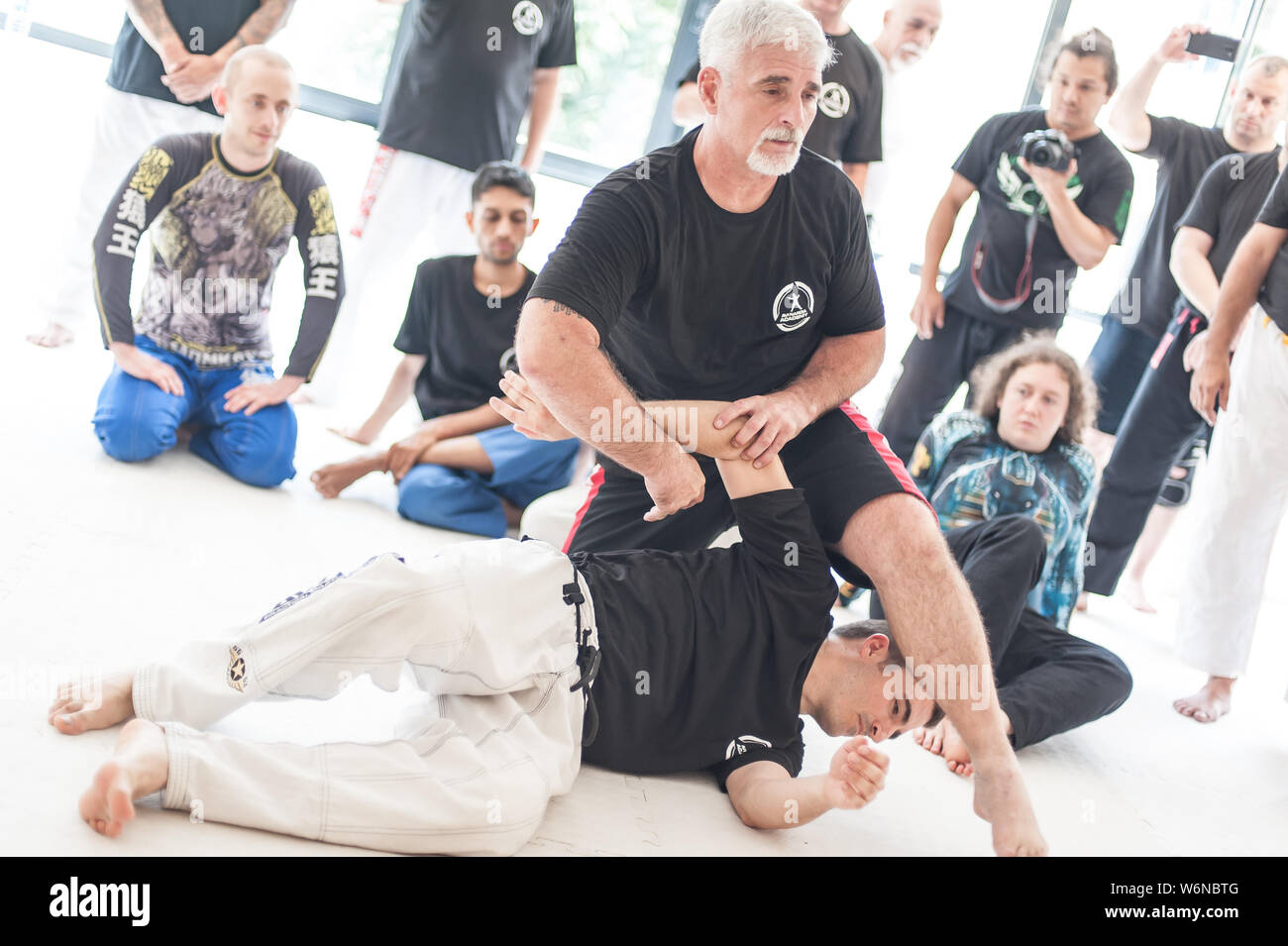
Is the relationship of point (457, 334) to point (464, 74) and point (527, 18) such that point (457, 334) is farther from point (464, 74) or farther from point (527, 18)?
point (527, 18)

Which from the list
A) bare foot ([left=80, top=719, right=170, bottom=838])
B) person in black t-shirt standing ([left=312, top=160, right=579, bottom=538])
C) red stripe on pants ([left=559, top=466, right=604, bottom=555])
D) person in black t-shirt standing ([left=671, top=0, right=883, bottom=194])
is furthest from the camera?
person in black t-shirt standing ([left=671, top=0, right=883, bottom=194])

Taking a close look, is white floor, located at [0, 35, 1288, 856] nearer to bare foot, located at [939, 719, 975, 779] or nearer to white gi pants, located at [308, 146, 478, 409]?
bare foot, located at [939, 719, 975, 779]

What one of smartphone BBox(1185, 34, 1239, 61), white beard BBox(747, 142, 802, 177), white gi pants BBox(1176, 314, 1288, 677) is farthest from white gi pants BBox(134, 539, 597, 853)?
smartphone BBox(1185, 34, 1239, 61)

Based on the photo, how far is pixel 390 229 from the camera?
3.08 m

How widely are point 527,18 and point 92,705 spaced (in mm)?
2335

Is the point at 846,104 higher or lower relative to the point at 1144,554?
higher

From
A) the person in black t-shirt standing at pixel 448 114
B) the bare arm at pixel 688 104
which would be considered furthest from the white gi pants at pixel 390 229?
the bare arm at pixel 688 104

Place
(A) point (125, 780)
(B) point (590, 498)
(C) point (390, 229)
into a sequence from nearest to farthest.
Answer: (A) point (125, 780)
(B) point (590, 498)
(C) point (390, 229)

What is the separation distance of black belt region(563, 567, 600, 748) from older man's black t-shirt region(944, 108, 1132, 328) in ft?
5.78

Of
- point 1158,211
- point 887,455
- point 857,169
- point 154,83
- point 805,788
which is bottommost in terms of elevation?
point 805,788

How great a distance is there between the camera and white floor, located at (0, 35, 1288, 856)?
1217mm

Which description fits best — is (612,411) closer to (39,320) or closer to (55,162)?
(39,320)

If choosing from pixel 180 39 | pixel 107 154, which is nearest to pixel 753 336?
pixel 180 39

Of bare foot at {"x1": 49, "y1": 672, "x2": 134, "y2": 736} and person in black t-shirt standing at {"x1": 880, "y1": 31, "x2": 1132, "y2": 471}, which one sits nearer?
bare foot at {"x1": 49, "y1": 672, "x2": 134, "y2": 736}
